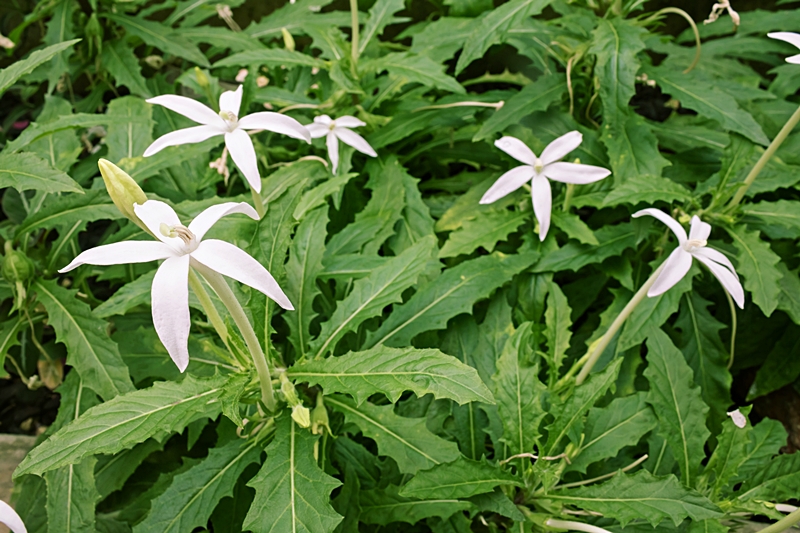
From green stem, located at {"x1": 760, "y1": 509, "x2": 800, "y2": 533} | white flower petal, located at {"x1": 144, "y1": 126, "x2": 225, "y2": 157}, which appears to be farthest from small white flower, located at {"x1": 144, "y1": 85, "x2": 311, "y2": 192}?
green stem, located at {"x1": 760, "y1": 509, "x2": 800, "y2": 533}

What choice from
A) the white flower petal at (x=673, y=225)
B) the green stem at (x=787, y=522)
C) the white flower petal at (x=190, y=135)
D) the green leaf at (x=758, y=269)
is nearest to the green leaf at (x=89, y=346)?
the white flower petal at (x=190, y=135)

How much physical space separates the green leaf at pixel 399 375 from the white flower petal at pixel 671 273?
0.37 metres

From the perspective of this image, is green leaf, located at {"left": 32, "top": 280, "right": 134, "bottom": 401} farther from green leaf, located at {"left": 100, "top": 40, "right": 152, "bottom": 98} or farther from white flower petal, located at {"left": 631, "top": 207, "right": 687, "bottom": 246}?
white flower petal, located at {"left": 631, "top": 207, "right": 687, "bottom": 246}

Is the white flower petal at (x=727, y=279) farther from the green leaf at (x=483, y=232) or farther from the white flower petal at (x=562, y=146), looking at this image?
the green leaf at (x=483, y=232)

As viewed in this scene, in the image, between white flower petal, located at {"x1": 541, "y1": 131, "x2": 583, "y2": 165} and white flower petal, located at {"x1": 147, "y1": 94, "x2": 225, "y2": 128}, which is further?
white flower petal, located at {"x1": 541, "y1": 131, "x2": 583, "y2": 165}

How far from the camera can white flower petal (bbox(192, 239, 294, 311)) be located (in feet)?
2.24

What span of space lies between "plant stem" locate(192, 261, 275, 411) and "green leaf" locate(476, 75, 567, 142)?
1009 millimetres

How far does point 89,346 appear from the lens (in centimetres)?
132

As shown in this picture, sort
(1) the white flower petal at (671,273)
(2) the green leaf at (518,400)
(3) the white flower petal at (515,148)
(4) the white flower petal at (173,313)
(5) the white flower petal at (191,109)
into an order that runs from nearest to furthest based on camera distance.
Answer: (4) the white flower petal at (173,313)
(1) the white flower petal at (671,273)
(5) the white flower petal at (191,109)
(2) the green leaf at (518,400)
(3) the white flower petal at (515,148)

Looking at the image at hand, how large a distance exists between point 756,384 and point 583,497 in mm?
913

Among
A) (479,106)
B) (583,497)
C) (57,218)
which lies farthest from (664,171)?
(57,218)

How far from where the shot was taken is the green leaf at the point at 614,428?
4.21ft

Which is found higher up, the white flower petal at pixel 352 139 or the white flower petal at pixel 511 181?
the white flower petal at pixel 352 139

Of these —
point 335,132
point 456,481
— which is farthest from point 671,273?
point 335,132
